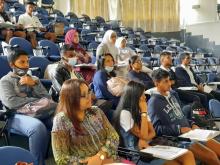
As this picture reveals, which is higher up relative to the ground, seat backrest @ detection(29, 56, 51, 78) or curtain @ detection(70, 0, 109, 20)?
curtain @ detection(70, 0, 109, 20)

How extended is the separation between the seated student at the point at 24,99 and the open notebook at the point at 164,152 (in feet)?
2.54

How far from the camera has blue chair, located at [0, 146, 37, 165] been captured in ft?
5.86

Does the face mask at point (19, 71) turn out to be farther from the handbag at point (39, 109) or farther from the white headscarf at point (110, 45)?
the white headscarf at point (110, 45)

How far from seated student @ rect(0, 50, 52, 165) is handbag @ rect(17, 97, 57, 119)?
0.05 meters

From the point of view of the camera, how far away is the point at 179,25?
1439 centimetres

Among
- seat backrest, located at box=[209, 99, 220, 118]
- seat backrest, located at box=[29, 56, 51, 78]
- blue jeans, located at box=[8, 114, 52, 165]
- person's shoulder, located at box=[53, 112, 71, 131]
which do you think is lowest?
seat backrest, located at box=[209, 99, 220, 118]

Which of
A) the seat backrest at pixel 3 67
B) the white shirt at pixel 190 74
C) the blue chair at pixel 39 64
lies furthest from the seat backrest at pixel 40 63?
the white shirt at pixel 190 74

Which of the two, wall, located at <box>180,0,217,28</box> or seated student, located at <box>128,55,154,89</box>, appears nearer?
seated student, located at <box>128,55,154,89</box>

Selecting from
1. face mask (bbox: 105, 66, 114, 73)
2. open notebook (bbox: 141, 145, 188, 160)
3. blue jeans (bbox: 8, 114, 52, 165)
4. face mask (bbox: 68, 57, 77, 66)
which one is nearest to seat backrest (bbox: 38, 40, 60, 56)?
face mask (bbox: 68, 57, 77, 66)

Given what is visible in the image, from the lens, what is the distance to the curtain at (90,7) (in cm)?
1270

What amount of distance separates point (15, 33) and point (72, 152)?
407cm

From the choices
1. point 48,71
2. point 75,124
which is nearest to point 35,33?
point 48,71

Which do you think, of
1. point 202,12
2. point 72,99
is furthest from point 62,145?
point 202,12

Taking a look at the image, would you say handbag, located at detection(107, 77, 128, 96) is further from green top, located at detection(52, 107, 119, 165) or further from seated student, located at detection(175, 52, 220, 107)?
seated student, located at detection(175, 52, 220, 107)
